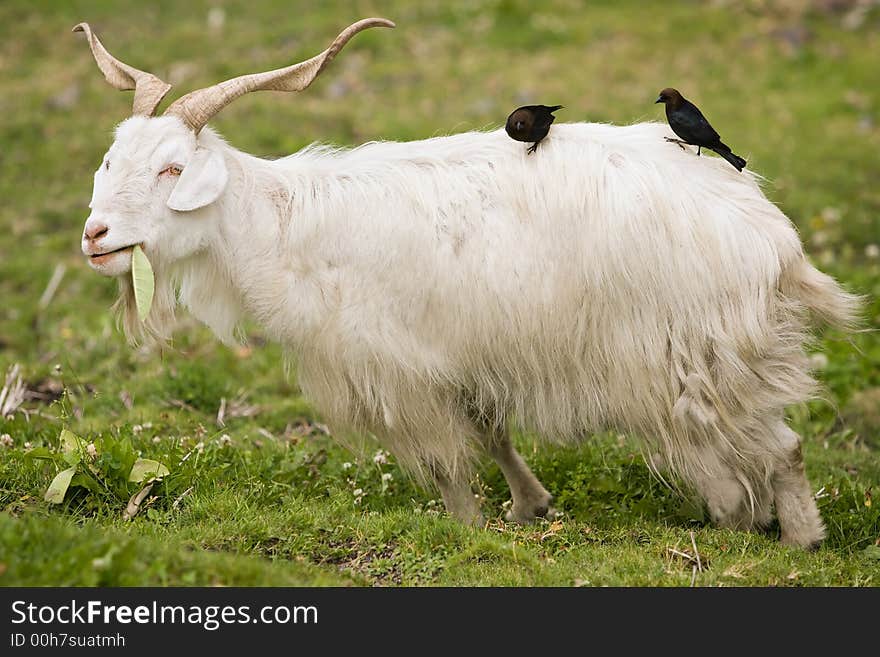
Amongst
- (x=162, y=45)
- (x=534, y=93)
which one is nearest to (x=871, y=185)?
(x=534, y=93)

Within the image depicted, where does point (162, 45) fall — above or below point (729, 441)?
above

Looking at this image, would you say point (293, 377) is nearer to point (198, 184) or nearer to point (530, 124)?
point (198, 184)

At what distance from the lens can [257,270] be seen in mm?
4980

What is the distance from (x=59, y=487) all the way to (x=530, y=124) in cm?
269

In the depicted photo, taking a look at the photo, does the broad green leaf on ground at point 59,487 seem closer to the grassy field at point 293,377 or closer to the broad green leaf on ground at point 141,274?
the grassy field at point 293,377

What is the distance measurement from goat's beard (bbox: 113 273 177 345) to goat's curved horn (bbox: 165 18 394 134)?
75 cm

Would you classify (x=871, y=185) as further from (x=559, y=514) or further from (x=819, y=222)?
(x=559, y=514)

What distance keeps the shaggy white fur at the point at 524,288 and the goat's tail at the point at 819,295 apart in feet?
0.04

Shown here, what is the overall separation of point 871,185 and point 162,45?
8486 mm

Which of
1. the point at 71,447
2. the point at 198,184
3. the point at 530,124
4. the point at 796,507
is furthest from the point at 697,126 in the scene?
the point at 71,447

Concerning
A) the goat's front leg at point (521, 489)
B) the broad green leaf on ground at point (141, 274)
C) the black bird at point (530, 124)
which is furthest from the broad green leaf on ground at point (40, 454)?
the black bird at point (530, 124)

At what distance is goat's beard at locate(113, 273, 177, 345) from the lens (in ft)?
16.7

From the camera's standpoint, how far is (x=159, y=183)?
4.79m
